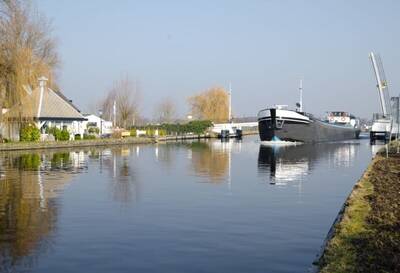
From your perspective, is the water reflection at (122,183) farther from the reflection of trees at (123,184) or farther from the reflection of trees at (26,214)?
the reflection of trees at (26,214)

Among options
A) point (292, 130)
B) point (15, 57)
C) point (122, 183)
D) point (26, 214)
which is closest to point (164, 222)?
point (26, 214)

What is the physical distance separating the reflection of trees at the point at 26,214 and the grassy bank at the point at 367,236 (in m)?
4.23

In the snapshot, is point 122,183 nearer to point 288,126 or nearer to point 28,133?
point 28,133

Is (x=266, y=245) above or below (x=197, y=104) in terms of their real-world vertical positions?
below

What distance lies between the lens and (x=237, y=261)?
8641 millimetres

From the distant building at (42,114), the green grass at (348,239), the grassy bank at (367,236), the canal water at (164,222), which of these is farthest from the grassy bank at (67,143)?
the green grass at (348,239)

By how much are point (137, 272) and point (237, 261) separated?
60.6 inches

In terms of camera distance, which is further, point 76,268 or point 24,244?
point 24,244

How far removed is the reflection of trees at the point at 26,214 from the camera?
884 centimetres

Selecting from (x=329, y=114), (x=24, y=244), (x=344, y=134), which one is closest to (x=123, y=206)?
(x=24, y=244)

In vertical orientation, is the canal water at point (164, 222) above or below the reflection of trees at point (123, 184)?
below

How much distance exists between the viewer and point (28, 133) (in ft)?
149

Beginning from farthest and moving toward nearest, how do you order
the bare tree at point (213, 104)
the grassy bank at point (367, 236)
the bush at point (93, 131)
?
the bare tree at point (213, 104) < the bush at point (93, 131) < the grassy bank at point (367, 236)

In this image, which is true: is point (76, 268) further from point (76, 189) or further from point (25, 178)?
point (25, 178)
